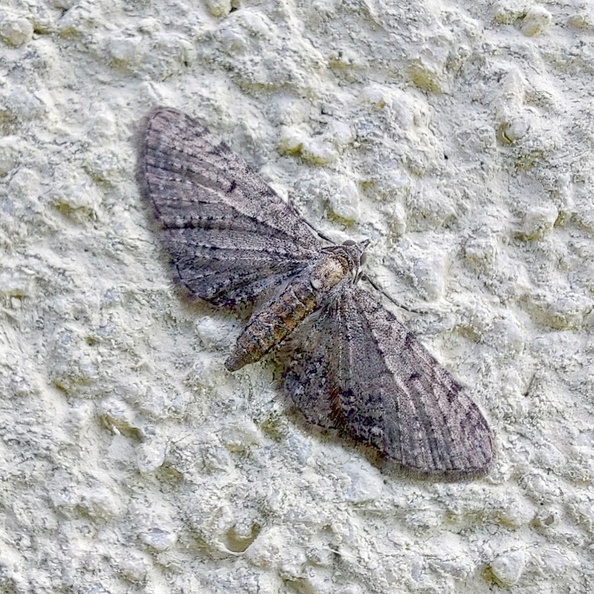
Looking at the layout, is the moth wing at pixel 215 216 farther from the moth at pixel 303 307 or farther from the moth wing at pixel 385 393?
the moth wing at pixel 385 393

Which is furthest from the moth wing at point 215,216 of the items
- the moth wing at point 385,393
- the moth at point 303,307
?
the moth wing at point 385,393

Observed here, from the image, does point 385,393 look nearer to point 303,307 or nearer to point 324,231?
point 303,307

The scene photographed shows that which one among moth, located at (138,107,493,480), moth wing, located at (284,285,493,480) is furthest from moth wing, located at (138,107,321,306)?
moth wing, located at (284,285,493,480)

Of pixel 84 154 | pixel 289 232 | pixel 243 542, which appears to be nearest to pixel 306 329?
pixel 289 232

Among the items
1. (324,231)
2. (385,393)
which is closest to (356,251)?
(324,231)

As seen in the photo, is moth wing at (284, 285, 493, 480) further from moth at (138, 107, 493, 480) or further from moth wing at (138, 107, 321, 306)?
moth wing at (138, 107, 321, 306)

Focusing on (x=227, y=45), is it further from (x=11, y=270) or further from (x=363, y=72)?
(x=11, y=270)
